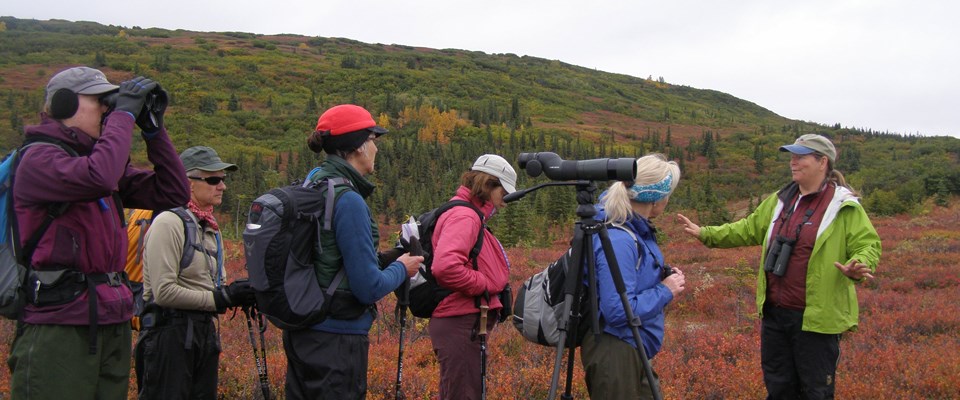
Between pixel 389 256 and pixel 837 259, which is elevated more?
pixel 837 259

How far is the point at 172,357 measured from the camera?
3.44m

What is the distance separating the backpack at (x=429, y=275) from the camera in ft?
12.3

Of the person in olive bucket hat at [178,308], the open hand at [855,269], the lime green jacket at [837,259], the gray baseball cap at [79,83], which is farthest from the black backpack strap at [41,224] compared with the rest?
the lime green jacket at [837,259]

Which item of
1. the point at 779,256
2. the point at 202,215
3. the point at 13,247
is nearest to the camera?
the point at 13,247

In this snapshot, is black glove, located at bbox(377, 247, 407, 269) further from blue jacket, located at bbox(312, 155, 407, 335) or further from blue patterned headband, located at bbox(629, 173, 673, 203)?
blue patterned headband, located at bbox(629, 173, 673, 203)

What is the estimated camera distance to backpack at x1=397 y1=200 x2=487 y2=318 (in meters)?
3.74

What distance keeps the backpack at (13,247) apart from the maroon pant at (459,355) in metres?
2.06

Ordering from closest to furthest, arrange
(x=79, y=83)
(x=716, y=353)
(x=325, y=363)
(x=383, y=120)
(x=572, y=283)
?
(x=79, y=83), (x=325, y=363), (x=572, y=283), (x=716, y=353), (x=383, y=120)

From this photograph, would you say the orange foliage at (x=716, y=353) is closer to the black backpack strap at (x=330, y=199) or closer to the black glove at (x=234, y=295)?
the black glove at (x=234, y=295)

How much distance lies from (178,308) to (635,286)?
8.38ft

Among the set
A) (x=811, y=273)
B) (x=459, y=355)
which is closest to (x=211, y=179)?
(x=459, y=355)

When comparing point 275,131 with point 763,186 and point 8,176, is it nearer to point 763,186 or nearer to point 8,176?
point 763,186

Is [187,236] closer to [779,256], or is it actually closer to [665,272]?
[665,272]

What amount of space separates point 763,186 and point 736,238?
180ft
